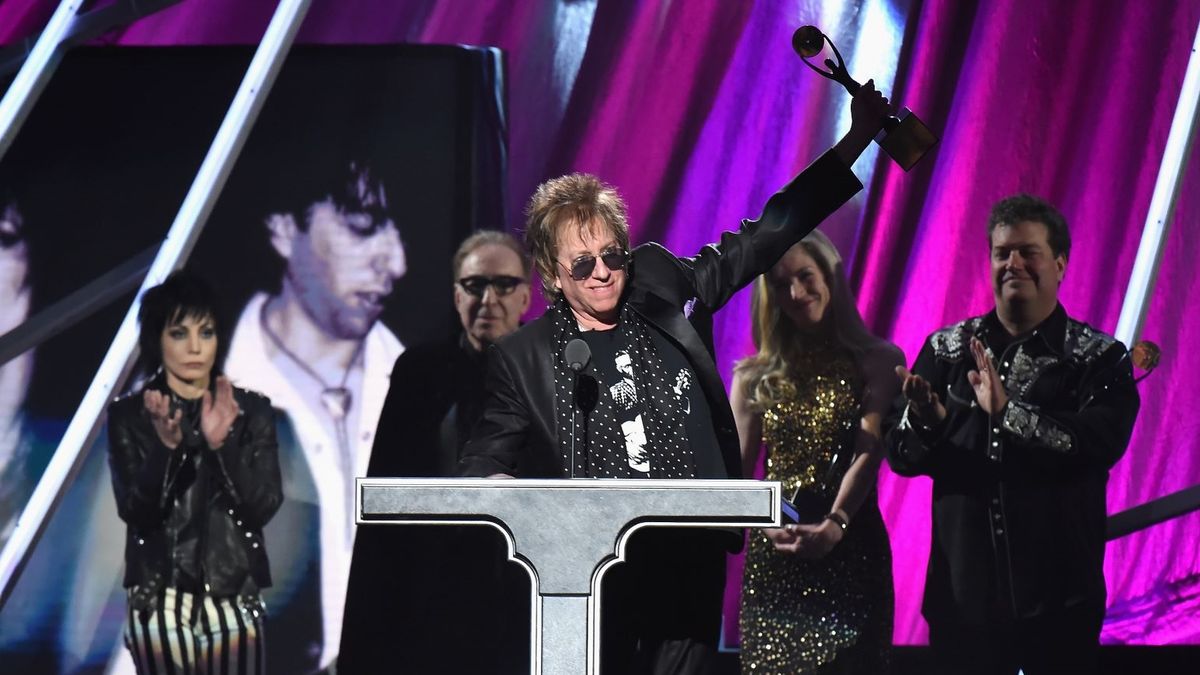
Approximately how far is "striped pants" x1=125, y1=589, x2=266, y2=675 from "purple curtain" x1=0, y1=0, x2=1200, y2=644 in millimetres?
1697

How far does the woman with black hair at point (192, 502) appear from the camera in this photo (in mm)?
4582

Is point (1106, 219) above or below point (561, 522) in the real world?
above

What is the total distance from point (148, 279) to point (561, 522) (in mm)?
3217

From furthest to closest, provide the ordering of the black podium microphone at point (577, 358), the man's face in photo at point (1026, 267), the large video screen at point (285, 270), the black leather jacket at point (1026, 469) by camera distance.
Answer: the large video screen at point (285, 270) < the man's face in photo at point (1026, 267) < the black leather jacket at point (1026, 469) < the black podium microphone at point (577, 358)

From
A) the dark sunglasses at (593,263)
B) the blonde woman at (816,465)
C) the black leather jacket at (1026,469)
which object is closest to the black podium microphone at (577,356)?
the dark sunglasses at (593,263)

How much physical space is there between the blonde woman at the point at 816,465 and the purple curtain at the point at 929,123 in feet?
1.11

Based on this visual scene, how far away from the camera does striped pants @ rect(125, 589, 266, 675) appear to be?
4.56 metres

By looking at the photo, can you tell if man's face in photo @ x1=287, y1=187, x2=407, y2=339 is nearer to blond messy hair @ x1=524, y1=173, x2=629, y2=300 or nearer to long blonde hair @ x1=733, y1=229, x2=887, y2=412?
long blonde hair @ x1=733, y1=229, x2=887, y2=412

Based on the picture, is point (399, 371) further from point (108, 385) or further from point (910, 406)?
point (910, 406)

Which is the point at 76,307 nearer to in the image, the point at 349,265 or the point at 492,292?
the point at 349,265

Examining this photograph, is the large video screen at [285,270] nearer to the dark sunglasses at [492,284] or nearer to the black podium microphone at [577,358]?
the dark sunglasses at [492,284]

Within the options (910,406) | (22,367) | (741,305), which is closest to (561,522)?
(910,406)

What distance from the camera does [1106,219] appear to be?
14.9 feet

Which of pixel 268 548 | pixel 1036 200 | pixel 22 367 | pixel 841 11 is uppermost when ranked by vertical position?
pixel 841 11
